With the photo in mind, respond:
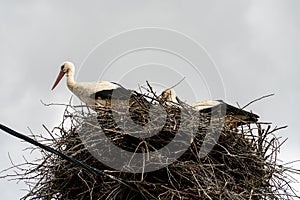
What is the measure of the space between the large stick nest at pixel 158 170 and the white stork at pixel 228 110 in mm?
158

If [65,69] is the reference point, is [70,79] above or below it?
below

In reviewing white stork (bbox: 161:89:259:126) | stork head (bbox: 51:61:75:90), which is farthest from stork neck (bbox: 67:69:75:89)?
white stork (bbox: 161:89:259:126)

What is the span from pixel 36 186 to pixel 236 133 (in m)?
1.01

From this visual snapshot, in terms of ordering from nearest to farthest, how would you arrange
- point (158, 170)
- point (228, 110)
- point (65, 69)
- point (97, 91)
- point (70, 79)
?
point (158, 170) < point (228, 110) < point (97, 91) < point (70, 79) < point (65, 69)

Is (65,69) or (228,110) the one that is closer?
(228,110)

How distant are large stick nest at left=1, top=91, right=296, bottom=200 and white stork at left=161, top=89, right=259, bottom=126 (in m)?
0.16

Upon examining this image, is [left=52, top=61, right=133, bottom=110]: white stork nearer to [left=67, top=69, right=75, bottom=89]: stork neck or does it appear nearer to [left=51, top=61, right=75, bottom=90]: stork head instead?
[left=67, top=69, right=75, bottom=89]: stork neck

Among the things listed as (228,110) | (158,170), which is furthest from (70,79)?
(158,170)

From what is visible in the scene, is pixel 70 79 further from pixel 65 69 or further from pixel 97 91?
pixel 97 91

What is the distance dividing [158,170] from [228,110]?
1.13m

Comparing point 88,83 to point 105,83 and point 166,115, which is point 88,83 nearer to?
point 105,83

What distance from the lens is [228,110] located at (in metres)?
3.44

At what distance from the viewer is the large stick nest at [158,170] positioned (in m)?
2.39

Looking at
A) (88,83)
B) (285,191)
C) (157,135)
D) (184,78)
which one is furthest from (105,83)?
(285,191)
